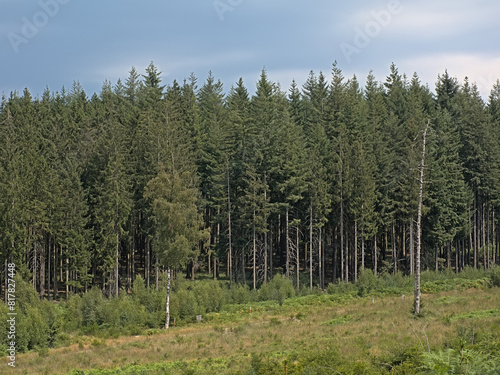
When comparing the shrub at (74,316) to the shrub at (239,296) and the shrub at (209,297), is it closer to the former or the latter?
the shrub at (209,297)

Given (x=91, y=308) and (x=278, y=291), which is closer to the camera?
(x=91, y=308)

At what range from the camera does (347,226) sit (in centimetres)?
5641

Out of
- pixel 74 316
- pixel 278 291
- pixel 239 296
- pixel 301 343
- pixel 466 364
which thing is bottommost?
pixel 74 316

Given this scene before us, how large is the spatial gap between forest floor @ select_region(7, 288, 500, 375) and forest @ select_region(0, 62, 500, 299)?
10398 millimetres

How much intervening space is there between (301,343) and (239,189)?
3288 cm

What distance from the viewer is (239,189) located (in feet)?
182

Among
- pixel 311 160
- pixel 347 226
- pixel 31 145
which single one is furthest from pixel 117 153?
pixel 347 226

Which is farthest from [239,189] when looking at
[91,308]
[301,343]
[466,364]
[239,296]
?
[466,364]

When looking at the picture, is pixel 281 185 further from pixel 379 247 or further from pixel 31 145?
pixel 31 145

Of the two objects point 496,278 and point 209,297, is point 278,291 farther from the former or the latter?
point 496,278

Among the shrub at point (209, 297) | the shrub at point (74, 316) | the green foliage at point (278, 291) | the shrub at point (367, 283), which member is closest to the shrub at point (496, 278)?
the shrub at point (367, 283)

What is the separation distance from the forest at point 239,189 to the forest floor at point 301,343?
10.4 meters

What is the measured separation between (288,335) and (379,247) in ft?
132

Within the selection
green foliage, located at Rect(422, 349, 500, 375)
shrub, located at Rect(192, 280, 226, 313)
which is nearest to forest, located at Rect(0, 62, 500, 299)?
shrub, located at Rect(192, 280, 226, 313)
